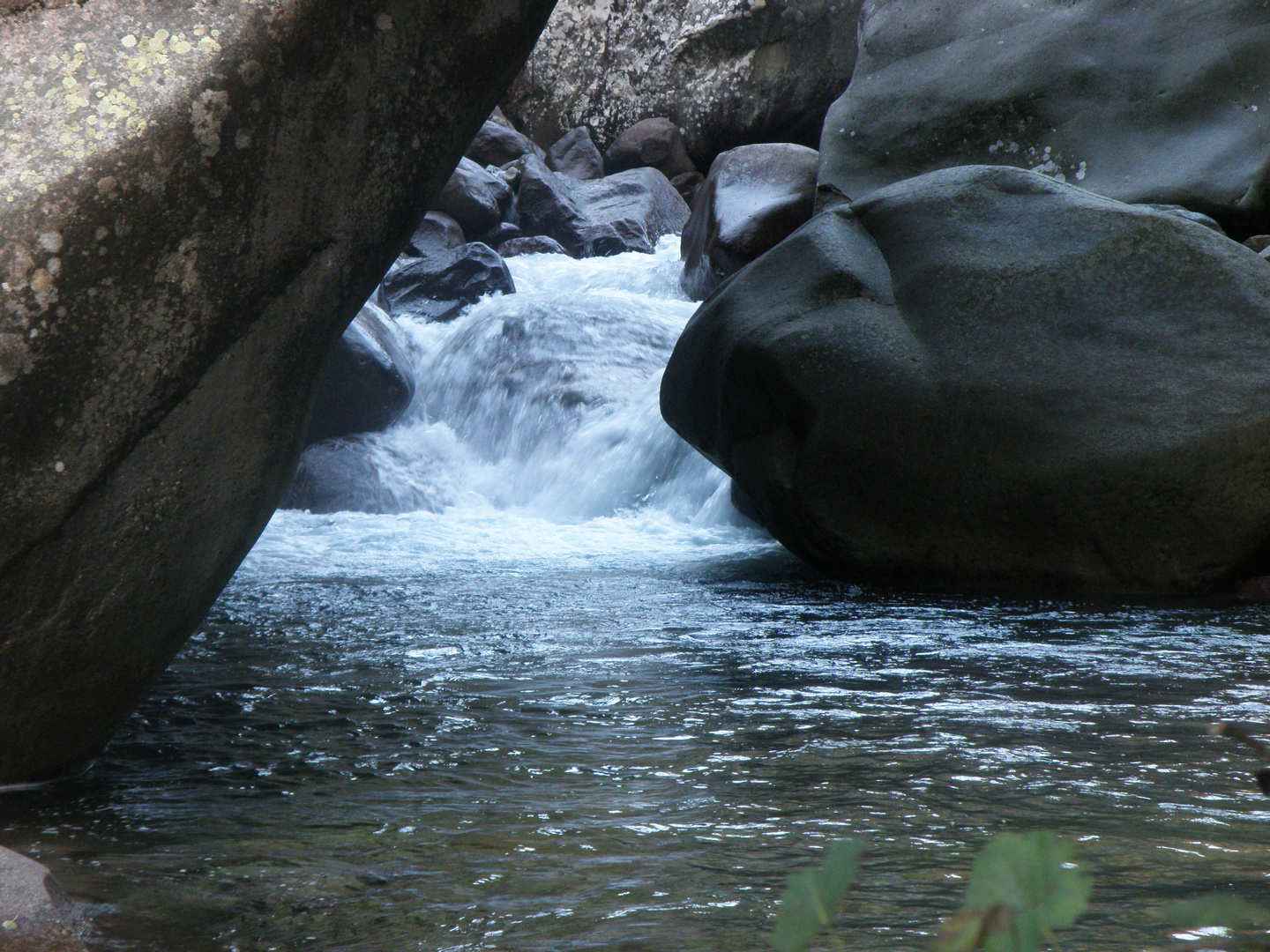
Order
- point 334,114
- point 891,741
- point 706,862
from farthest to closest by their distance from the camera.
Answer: point 891,741 → point 334,114 → point 706,862

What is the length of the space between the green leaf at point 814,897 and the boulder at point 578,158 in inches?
785

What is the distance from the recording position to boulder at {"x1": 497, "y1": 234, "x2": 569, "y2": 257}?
16.0 metres

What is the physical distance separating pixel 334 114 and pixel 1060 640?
9.91 ft

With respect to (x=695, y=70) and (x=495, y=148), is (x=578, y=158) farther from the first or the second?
(x=695, y=70)

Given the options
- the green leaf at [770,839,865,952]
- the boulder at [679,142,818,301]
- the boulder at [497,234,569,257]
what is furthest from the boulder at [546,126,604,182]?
the green leaf at [770,839,865,952]

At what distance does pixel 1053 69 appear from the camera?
866 cm

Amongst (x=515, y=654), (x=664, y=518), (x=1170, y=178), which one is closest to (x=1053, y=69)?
(x=1170, y=178)

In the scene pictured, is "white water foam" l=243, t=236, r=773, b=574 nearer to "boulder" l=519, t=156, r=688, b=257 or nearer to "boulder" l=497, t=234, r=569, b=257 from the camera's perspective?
"boulder" l=497, t=234, r=569, b=257

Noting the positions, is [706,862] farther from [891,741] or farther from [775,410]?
[775,410]

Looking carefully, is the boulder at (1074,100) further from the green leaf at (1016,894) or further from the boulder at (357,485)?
the green leaf at (1016,894)

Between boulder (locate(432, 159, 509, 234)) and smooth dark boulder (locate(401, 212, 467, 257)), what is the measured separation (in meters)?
0.17

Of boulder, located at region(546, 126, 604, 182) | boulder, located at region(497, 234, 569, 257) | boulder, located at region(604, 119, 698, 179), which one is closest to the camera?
boulder, located at region(497, 234, 569, 257)

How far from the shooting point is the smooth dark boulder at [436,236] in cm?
1520

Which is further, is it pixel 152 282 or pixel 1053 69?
pixel 1053 69
